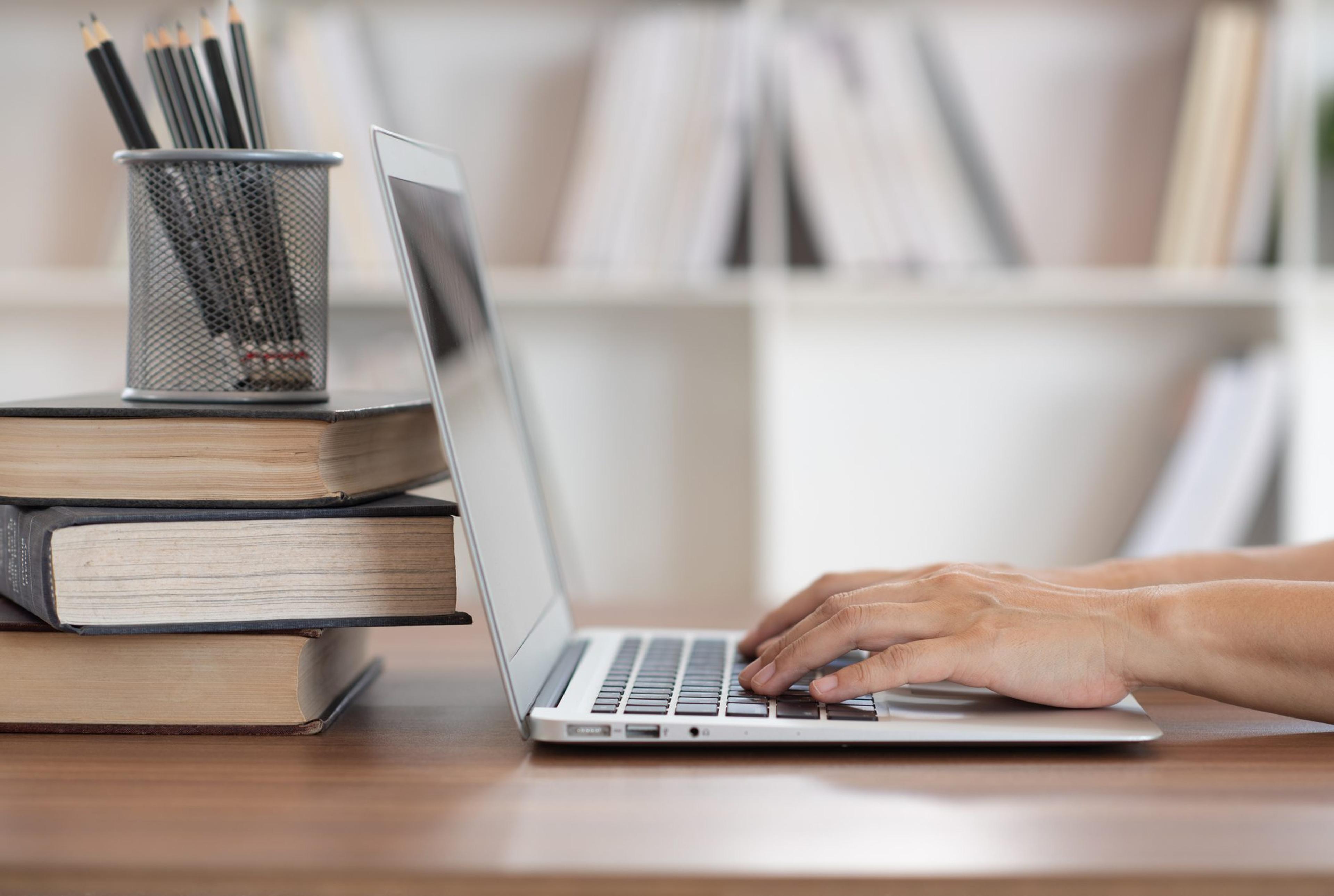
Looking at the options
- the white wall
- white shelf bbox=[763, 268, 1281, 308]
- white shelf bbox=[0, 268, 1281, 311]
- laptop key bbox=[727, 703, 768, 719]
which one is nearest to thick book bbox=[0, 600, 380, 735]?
laptop key bbox=[727, 703, 768, 719]

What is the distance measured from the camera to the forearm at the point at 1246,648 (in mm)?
641

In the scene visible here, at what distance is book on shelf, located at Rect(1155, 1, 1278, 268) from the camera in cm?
182

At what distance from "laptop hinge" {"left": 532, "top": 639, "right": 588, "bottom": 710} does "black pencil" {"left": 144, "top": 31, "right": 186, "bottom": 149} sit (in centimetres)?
39

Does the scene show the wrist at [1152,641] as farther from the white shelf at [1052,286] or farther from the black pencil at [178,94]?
the white shelf at [1052,286]

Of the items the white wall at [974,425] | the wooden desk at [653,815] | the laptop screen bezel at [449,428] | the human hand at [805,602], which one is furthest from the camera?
the white wall at [974,425]

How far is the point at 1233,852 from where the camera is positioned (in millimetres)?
479

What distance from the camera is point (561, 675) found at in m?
0.74

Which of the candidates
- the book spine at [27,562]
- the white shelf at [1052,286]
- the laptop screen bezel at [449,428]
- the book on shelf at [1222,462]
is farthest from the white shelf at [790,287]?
the book spine at [27,562]

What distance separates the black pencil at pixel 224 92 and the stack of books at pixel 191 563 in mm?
161

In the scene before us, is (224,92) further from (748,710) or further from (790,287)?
(790,287)

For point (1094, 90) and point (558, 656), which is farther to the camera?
point (1094, 90)

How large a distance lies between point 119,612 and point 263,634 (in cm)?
8

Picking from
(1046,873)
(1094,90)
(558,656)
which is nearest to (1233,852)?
(1046,873)

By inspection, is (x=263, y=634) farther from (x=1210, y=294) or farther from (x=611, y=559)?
(x=1210, y=294)
